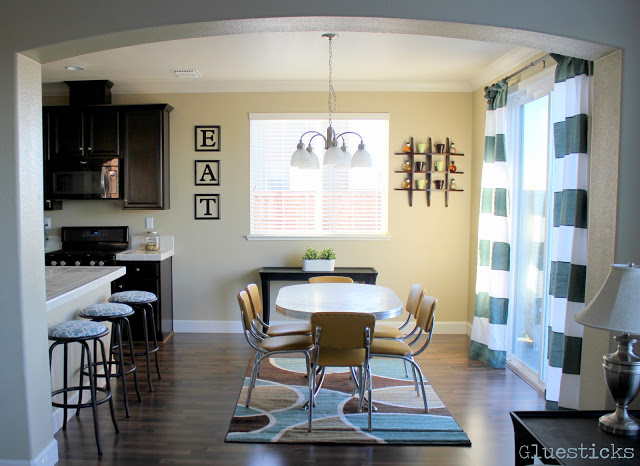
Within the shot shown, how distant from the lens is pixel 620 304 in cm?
190

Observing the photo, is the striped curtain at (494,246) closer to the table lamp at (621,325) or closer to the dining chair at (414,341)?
the dining chair at (414,341)

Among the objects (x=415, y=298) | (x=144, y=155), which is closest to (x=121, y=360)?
(x=415, y=298)

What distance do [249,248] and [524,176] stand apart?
9.52 ft

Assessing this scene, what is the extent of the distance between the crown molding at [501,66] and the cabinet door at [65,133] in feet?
13.4

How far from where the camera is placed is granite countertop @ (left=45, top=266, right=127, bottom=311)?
3128mm

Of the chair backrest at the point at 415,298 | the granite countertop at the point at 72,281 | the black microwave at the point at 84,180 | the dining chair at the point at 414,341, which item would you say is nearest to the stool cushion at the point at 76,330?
the granite countertop at the point at 72,281

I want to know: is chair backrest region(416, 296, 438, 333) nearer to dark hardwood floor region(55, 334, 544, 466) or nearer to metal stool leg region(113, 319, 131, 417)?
dark hardwood floor region(55, 334, 544, 466)

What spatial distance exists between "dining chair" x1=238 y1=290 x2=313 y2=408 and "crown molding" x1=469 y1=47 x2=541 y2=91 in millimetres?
2835

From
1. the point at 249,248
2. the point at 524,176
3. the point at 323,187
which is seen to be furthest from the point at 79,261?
the point at 524,176

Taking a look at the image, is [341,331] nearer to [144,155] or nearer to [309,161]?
[309,161]

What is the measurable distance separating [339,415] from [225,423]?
2.48 feet

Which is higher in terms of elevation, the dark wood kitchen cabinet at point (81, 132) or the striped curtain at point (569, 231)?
the dark wood kitchen cabinet at point (81, 132)

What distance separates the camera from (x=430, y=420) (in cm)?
345

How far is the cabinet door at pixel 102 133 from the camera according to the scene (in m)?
5.41
